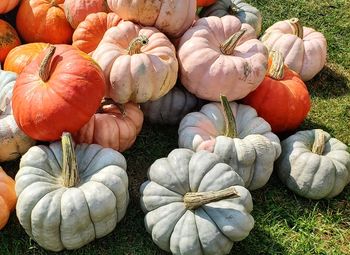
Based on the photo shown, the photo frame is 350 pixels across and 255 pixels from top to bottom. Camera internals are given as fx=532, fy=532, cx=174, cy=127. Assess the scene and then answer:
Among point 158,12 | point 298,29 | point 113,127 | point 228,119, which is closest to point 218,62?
point 228,119

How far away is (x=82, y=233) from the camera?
3.36 m

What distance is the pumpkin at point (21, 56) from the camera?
432 cm

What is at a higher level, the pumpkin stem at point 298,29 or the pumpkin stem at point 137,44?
the pumpkin stem at point 137,44

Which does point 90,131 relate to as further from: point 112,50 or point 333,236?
point 333,236

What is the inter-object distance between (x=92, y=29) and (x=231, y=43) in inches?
44.1

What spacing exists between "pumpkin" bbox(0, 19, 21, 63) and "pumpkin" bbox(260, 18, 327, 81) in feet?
7.60

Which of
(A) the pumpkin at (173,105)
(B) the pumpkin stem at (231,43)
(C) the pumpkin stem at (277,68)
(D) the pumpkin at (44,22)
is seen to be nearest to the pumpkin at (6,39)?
(D) the pumpkin at (44,22)

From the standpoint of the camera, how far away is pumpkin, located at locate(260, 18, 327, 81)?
489 cm

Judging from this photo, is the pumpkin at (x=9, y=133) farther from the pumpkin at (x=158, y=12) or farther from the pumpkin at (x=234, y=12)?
the pumpkin at (x=234, y=12)

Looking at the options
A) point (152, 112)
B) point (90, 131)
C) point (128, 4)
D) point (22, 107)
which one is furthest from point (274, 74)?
point (22, 107)

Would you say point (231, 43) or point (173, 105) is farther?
point (173, 105)

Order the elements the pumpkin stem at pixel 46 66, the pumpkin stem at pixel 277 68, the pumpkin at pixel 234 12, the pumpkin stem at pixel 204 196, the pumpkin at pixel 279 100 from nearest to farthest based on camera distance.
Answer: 1. the pumpkin stem at pixel 204 196
2. the pumpkin stem at pixel 46 66
3. the pumpkin at pixel 279 100
4. the pumpkin stem at pixel 277 68
5. the pumpkin at pixel 234 12

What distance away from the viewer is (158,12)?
4117 millimetres

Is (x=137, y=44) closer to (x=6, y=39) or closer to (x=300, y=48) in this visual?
(x=6, y=39)
